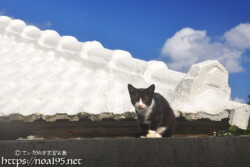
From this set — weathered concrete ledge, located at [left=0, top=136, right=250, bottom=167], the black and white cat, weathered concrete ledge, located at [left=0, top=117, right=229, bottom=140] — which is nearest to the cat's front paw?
the black and white cat

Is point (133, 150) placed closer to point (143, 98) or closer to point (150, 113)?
point (150, 113)

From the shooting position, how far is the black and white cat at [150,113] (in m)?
3.26

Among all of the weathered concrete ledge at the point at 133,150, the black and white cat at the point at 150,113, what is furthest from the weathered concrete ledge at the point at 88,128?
the weathered concrete ledge at the point at 133,150

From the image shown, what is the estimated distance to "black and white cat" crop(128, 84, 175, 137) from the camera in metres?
3.26

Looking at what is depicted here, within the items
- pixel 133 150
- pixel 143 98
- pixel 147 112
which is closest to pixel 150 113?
pixel 147 112

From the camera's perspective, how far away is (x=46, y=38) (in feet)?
20.1

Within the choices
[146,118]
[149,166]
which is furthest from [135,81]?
[149,166]

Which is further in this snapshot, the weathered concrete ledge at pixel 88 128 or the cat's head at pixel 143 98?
the weathered concrete ledge at pixel 88 128


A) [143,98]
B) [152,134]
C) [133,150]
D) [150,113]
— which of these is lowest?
[133,150]

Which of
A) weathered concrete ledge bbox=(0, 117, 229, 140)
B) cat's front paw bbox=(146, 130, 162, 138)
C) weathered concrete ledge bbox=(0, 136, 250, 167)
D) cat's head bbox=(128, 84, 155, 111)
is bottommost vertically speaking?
weathered concrete ledge bbox=(0, 136, 250, 167)

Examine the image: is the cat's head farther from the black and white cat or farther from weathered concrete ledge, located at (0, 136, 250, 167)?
weathered concrete ledge, located at (0, 136, 250, 167)

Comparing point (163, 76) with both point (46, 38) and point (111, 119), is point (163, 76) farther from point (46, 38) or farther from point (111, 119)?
point (46, 38)

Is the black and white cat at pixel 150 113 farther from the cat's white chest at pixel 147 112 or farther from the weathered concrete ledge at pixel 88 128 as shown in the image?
the weathered concrete ledge at pixel 88 128

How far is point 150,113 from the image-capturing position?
326 centimetres
